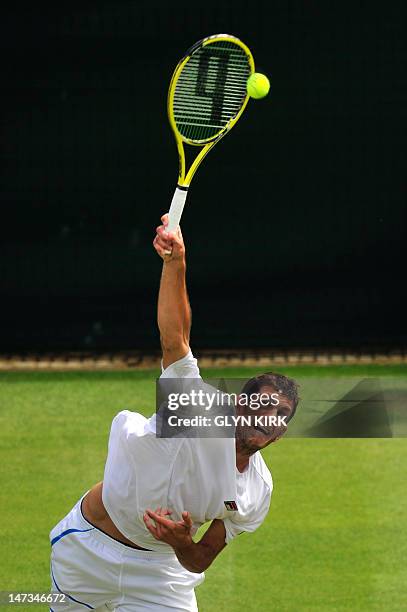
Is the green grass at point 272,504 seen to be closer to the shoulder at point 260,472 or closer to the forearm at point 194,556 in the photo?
the shoulder at point 260,472

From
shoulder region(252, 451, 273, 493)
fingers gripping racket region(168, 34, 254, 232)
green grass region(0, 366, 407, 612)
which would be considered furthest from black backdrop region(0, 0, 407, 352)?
shoulder region(252, 451, 273, 493)

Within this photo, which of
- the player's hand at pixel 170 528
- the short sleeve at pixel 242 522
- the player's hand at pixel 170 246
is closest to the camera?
the player's hand at pixel 170 246

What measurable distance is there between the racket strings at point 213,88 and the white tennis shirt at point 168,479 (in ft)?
3.87

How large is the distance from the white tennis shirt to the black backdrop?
17.2 feet

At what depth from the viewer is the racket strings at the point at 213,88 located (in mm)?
4746

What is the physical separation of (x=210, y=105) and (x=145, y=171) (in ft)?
14.9

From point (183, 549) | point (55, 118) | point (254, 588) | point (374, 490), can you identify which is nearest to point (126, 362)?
point (55, 118)

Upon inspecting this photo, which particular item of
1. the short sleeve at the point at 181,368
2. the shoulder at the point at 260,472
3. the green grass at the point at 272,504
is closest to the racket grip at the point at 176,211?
the short sleeve at the point at 181,368

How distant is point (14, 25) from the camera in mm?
9195

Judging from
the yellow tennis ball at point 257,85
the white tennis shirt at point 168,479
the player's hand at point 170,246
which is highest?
the yellow tennis ball at point 257,85

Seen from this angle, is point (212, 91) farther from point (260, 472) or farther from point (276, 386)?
point (260, 472)

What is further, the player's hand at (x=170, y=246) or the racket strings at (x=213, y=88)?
the racket strings at (x=213, y=88)

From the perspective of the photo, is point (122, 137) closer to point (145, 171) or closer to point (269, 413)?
point (145, 171)

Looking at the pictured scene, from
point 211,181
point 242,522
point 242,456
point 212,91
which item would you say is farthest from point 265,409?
point 211,181
